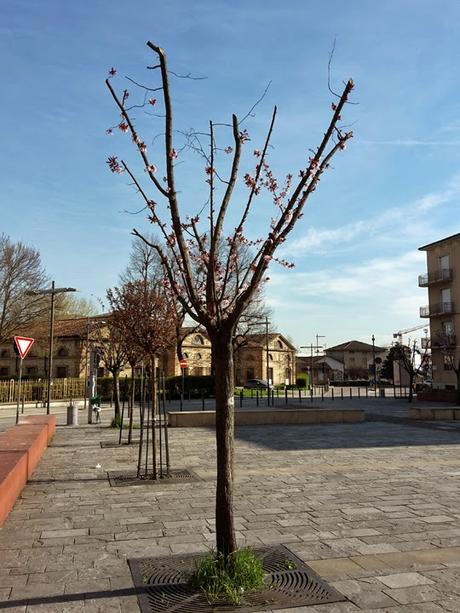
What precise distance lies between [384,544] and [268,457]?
6142mm

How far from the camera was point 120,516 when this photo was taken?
6.68 metres

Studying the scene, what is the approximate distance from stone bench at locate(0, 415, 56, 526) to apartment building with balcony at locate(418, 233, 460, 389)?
3617cm

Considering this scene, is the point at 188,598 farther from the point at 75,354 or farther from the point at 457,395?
the point at 75,354

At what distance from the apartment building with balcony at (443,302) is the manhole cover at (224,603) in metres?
39.9

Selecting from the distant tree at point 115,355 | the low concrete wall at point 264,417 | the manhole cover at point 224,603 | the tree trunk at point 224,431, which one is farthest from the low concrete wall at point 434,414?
the tree trunk at point 224,431

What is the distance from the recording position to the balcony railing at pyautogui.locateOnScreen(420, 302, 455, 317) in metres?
44.3

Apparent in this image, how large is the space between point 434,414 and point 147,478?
625 inches

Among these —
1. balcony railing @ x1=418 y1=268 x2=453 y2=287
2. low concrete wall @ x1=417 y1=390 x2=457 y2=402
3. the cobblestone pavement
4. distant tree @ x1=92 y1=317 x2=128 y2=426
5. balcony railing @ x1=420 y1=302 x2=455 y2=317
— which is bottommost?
the cobblestone pavement

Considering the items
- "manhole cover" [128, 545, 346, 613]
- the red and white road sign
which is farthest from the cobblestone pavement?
the red and white road sign

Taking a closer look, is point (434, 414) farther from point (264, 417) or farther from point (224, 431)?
point (224, 431)

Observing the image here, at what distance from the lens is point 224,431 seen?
446cm

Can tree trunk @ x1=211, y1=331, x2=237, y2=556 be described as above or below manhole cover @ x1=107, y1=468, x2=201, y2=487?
above

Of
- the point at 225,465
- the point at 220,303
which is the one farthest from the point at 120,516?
the point at 220,303

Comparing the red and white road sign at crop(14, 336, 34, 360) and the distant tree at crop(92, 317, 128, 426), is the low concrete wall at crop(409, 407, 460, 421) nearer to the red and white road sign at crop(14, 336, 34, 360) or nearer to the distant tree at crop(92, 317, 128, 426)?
the distant tree at crop(92, 317, 128, 426)
